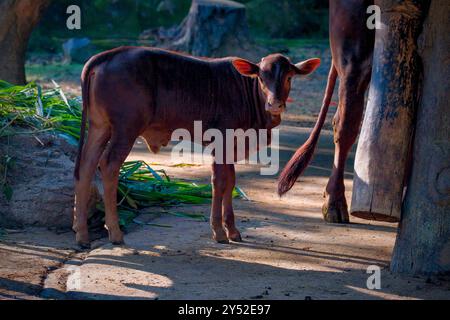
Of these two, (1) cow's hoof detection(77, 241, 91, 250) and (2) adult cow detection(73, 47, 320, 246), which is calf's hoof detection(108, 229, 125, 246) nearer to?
(2) adult cow detection(73, 47, 320, 246)

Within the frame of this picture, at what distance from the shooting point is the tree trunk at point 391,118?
5.40m

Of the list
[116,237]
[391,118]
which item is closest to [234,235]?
[116,237]

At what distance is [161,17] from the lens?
23.3 meters

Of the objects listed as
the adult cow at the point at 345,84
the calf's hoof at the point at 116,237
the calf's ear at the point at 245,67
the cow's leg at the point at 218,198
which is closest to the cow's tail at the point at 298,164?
the adult cow at the point at 345,84

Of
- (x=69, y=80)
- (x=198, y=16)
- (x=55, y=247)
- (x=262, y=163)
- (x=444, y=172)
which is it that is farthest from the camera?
(x=198, y=16)

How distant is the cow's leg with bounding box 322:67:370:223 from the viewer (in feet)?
22.3

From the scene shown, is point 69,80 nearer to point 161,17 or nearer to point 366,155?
point 161,17

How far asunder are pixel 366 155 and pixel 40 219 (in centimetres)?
279

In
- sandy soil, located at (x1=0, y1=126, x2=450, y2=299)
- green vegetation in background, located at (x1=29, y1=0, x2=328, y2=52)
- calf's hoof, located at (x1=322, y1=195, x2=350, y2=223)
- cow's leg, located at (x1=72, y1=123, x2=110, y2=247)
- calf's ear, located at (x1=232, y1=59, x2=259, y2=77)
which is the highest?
green vegetation in background, located at (x1=29, y1=0, x2=328, y2=52)

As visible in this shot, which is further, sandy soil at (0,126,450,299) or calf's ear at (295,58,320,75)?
calf's ear at (295,58,320,75)

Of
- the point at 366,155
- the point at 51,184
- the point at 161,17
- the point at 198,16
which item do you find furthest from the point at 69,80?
the point at 366,155

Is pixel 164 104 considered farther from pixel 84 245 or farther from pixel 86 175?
pixel 84 245

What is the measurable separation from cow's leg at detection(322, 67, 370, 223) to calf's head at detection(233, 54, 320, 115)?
69 cm

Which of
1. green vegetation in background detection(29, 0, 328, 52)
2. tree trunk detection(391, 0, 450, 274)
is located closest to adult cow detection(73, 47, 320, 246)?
tree trunk detection(391, 0, 450, 274)
